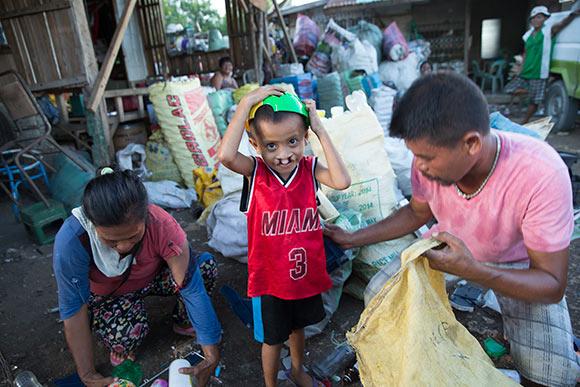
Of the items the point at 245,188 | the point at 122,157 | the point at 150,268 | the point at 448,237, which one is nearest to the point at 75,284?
the point at 150,268

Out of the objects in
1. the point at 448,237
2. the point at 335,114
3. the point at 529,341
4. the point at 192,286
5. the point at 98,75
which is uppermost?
the point at 98,75

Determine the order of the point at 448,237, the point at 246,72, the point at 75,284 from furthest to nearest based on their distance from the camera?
1. the point at 246,72
2. the point at 75,284
3. the point at 448,237

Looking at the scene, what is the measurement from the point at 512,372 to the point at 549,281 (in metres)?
0.65

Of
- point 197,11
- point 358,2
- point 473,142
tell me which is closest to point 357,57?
point 358,2

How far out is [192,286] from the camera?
1.78 meters

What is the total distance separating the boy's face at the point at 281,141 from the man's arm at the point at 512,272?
614 millimetres

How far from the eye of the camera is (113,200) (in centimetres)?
138

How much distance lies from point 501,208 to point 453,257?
1.20 ft

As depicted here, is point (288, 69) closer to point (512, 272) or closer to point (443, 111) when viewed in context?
point (443, 111)

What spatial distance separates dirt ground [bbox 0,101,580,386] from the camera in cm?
195

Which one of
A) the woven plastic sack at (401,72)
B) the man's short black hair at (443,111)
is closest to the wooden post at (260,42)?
the woven plastic sack at (401,72)

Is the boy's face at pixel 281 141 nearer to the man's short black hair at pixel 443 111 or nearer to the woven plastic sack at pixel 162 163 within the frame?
the man's short black hair at pixel 443 111

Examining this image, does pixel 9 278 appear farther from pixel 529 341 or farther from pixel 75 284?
pixel 529 341

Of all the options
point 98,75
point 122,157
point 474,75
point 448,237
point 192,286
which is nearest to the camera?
point 448,237
